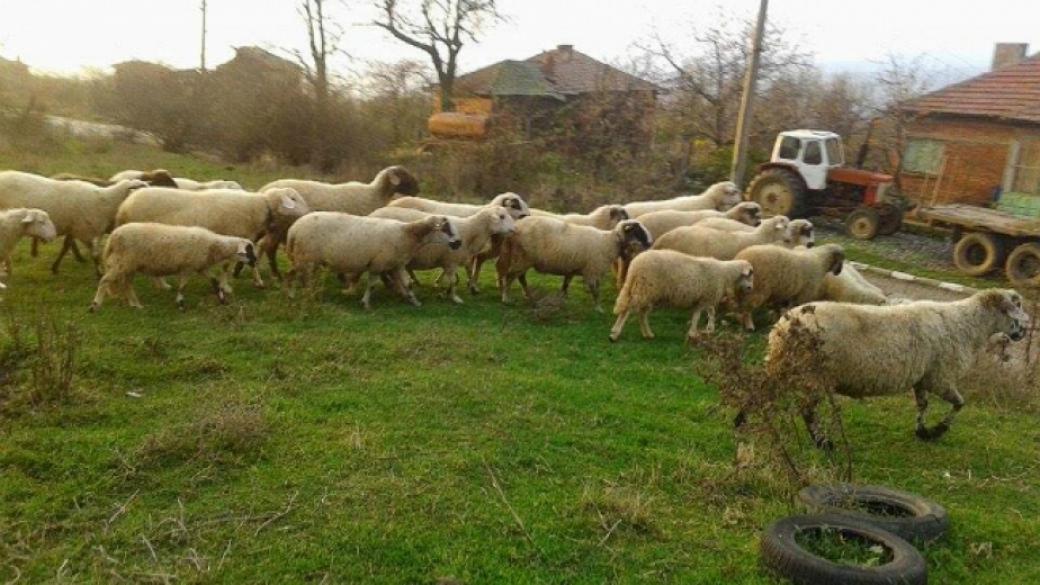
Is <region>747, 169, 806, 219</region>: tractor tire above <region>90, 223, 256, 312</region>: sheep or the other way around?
above

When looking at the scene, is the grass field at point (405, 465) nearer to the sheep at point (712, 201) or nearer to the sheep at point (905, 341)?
the sheep at point (905, 341)

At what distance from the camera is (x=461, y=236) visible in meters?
12.4

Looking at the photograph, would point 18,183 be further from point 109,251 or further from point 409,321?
point 409,321

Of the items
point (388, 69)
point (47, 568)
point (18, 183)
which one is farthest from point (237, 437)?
point (388, 69)

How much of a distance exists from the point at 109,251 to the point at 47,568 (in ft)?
20.7

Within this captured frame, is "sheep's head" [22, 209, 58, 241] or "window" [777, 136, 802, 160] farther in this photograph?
"window" [777, 136, 802, 160]

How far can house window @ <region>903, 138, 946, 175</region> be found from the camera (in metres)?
24.3

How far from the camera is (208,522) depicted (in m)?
5.35

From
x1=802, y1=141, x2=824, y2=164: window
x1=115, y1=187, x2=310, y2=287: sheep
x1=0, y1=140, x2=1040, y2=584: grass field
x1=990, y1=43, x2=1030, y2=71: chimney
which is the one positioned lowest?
x1=0, y1=140, x2=1040, y2=584: grass field

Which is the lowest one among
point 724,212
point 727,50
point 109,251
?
point 109,251

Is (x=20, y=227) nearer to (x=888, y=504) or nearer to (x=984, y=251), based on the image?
(x=888, y=504)

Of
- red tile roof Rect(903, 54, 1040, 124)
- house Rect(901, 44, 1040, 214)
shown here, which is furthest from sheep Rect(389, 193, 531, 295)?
red tile roof Rect(903, 54, 1040, 124)

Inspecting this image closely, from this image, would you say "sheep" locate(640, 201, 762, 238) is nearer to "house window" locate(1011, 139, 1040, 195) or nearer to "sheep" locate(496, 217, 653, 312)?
"sheep" locate(496, 217, 653, 312)

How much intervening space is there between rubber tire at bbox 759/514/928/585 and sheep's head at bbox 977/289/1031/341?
4.01 meters
